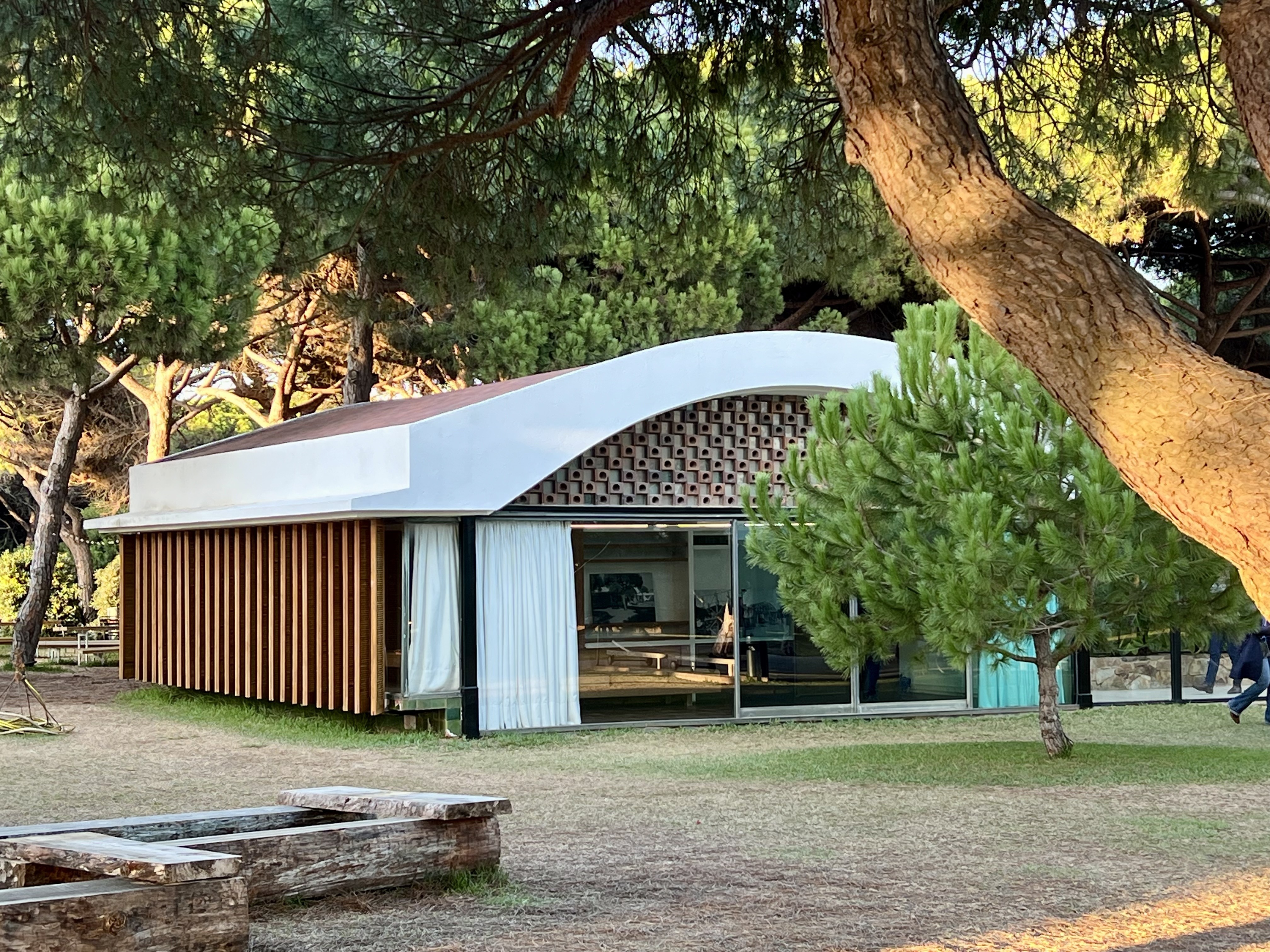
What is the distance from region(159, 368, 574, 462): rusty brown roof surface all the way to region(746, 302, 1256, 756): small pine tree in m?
3.72

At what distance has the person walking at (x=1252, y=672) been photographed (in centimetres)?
1472

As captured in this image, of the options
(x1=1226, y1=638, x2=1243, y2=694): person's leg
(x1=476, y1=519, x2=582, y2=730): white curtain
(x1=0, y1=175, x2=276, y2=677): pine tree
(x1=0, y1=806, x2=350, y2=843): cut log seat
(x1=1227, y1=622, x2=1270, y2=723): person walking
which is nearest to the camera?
(x1=0, y1=806, x2=350, y2=843): cut log seat

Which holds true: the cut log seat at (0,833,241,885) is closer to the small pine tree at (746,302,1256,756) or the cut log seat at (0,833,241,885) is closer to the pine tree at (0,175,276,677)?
the small pine tree at (746,302,1256,756)

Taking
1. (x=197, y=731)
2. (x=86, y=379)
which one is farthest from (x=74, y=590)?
(x=197, y=731)

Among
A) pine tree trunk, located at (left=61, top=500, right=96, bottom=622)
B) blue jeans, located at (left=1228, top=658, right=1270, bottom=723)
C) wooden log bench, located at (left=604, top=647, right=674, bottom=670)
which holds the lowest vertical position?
blue jeans, located at (left=1228, top=658, right=1270, bottom=723)

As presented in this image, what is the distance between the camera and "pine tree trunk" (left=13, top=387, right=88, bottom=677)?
20641 millimetres

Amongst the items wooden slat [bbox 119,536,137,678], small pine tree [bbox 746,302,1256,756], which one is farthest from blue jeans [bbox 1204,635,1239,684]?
wooden slat [bbox 119,536,137,678]

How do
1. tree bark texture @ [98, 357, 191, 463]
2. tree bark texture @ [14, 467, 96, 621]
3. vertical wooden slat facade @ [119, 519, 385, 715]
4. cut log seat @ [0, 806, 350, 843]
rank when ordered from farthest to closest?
tree bark texture @ [14, 467, 96, 621], tree bark texture @ [98, 357, 191, 463], vertical wooden slat facade @ [119, 519, 385, 715], cut log seat @ [0, 806, 350, 843]

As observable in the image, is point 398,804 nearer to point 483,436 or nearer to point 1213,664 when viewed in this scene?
point 483,436

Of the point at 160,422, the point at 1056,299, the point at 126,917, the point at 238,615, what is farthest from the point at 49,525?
the point at 1056,299

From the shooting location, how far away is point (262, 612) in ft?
49.9

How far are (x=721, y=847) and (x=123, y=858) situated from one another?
3.58 metres

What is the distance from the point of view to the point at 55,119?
26.0ft

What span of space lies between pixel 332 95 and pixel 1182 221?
48.3 feet
